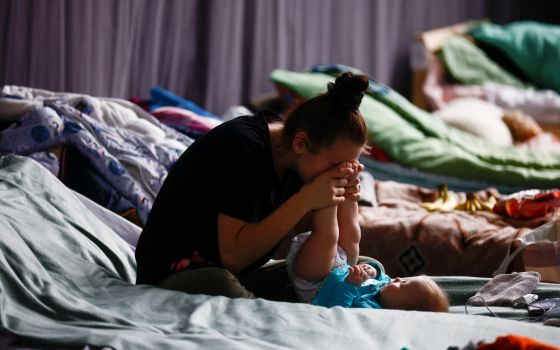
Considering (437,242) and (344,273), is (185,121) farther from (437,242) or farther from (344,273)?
(344,273)

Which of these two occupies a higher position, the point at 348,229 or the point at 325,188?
the point at 325,188

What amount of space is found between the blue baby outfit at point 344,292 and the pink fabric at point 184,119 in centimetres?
116

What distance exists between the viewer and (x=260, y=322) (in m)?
1.60

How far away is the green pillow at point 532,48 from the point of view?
4.88 meters

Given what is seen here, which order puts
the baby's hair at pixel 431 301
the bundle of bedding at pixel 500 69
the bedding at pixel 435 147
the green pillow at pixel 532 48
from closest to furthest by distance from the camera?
1. the baby's hair at pixel 431 301
2. the bedding at pixel 435 147
3. the bundle of bedding at pixel 500 69
4. the green pillow at pixel 532 48

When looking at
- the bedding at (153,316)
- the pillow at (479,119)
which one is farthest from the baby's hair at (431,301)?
the pillow at (479,119)

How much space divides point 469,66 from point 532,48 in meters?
0.42

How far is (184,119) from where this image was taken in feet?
9.53

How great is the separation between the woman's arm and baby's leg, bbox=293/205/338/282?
0.15 feet

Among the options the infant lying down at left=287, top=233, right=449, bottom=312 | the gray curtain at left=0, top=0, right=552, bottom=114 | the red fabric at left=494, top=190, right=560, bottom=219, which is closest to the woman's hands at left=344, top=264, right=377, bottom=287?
the infant lying down at left=287, top=233, right=449, bottom=312

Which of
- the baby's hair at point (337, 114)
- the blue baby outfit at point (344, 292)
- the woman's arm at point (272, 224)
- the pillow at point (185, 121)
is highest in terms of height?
the baby's hair at point (337, 114)

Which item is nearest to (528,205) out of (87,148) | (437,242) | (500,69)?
(437,242)

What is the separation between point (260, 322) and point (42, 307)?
0.40 meters

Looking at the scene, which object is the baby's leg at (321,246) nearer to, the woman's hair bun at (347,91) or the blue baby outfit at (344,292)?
the blue baby outfit at (344,292)
